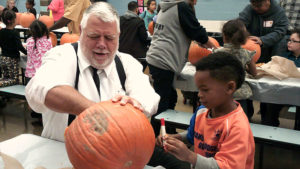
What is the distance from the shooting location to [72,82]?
1449 millimetres

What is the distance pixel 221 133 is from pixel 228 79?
28 centimetres

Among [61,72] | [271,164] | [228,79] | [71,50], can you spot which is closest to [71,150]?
[61,72]

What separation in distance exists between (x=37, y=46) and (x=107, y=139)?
351 cm

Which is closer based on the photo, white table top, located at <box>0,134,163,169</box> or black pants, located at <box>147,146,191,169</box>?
white table top, located at <box>0,134,163,169</box>

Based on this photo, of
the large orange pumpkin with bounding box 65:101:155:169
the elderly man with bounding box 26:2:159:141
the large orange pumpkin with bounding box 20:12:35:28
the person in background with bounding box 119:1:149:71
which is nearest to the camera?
the large orange pumpkin with bounding box 65:101:155:169

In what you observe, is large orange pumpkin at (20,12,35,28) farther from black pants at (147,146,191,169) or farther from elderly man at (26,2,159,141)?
black pants at (147,146,191,169)

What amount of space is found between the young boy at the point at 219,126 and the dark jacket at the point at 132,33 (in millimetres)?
3283

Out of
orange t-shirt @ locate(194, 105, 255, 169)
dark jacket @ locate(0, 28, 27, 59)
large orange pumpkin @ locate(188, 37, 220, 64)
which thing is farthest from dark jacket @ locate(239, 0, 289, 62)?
dark jacket @ locate(0, 28, 27, 59)

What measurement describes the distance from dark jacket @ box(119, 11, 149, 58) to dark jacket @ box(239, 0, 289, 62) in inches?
68.7

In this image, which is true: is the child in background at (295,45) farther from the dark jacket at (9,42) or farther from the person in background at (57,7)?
the person in background at (57,7)

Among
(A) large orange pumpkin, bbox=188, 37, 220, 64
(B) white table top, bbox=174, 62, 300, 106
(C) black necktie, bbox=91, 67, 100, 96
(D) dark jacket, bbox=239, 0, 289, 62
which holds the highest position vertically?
(D) dark jacket, bbox=239, 0, 289, 62

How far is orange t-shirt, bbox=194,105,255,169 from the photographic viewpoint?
53.9 inches

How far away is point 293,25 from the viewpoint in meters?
5.10

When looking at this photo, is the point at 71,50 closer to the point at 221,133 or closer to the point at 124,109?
the point at 124,109
